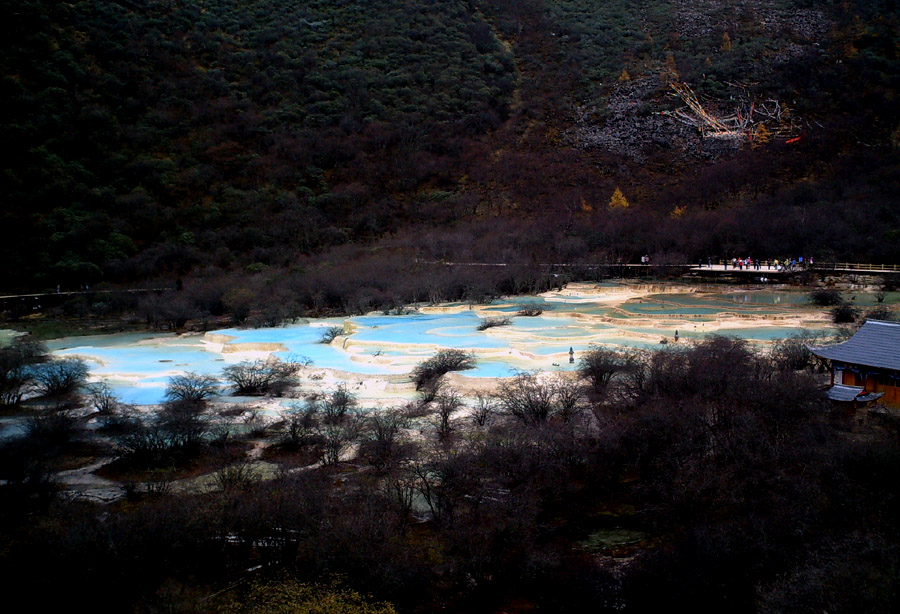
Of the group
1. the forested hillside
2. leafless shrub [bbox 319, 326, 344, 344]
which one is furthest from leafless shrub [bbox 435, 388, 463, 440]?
the forested hillside

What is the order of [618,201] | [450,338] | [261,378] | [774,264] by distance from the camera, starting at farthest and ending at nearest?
[618,201] → [774,264] → [450,338] → [261,378]

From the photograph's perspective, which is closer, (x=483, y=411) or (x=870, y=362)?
(x=870, y=362)

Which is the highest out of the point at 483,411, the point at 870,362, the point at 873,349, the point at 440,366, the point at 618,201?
the point at 618,201

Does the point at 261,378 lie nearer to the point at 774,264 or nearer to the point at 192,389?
the point at 192,389

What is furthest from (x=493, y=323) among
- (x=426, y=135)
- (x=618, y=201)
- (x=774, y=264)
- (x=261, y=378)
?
(x=426, y=135)

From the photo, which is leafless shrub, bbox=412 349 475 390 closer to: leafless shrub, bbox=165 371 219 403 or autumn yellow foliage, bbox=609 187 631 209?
leafless shrub, bbox=165 371 219 403

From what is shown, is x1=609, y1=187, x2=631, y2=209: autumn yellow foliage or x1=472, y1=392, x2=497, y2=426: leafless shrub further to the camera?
x1=609, y1=187, x2=631, y2=209: autumn yellow foliage
